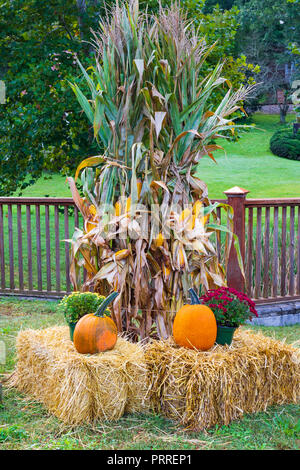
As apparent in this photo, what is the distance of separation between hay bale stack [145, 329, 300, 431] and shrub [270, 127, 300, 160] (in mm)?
20036

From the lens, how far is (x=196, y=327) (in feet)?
10.7

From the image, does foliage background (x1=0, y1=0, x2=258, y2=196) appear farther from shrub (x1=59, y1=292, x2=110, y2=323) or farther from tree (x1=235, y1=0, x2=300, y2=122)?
tree (x1=235, y1=0, x2=300, y2=122)

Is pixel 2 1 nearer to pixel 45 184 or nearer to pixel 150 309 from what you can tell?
pixel 150 309

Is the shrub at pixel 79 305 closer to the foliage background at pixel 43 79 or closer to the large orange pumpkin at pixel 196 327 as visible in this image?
the large orange pumpkin at pixel 196 327

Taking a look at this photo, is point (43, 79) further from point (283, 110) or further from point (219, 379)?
point (283, 110)

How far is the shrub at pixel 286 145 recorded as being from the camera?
73.8 feet

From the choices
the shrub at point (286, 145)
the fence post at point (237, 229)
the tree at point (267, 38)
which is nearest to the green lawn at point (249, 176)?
the shrub at point (286, 145)

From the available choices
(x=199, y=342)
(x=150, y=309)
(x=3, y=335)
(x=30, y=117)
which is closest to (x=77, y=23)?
(x=30, y=117)

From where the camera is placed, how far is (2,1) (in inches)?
298

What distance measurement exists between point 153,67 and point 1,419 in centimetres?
255

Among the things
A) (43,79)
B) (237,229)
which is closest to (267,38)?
(43,79)

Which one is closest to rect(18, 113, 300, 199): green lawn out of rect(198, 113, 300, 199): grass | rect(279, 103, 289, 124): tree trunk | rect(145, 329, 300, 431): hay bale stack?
rect(198, 113, 300, 199): grass

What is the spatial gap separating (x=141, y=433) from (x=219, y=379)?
0.53m

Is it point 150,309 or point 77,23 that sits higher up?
point 77,23
